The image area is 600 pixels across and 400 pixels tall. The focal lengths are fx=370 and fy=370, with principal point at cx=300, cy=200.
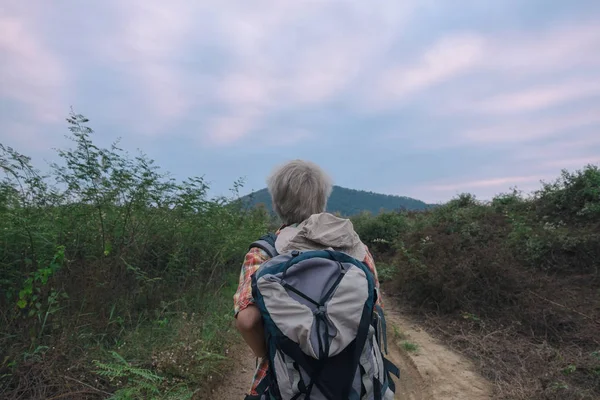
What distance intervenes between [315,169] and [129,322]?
359 cm

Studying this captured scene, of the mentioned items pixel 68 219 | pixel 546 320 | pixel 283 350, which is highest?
pixel 68 219

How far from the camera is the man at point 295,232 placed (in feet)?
5.69

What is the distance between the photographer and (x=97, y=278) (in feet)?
14.0

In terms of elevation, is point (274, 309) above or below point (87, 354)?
above

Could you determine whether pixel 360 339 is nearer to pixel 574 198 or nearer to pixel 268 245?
pixel 268 245

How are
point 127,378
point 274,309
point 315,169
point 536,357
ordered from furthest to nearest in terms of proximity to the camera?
point 536,357 < point 127,378 < point 315,169 < point 274,309

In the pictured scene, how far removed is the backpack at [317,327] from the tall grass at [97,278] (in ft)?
7.58

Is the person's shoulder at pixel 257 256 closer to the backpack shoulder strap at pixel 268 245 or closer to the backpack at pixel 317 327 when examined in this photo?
the backpack shoulder strap at pixel 268 245

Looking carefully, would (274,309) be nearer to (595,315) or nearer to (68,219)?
(68,219)

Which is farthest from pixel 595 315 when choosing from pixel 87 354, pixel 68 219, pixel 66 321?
pixel 68 219

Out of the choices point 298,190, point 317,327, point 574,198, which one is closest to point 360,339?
point 317,327

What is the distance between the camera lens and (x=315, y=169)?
2117 millimetres

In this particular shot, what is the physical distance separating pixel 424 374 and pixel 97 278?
158 inches

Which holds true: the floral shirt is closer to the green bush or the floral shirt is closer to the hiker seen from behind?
the hiker seen from behind
